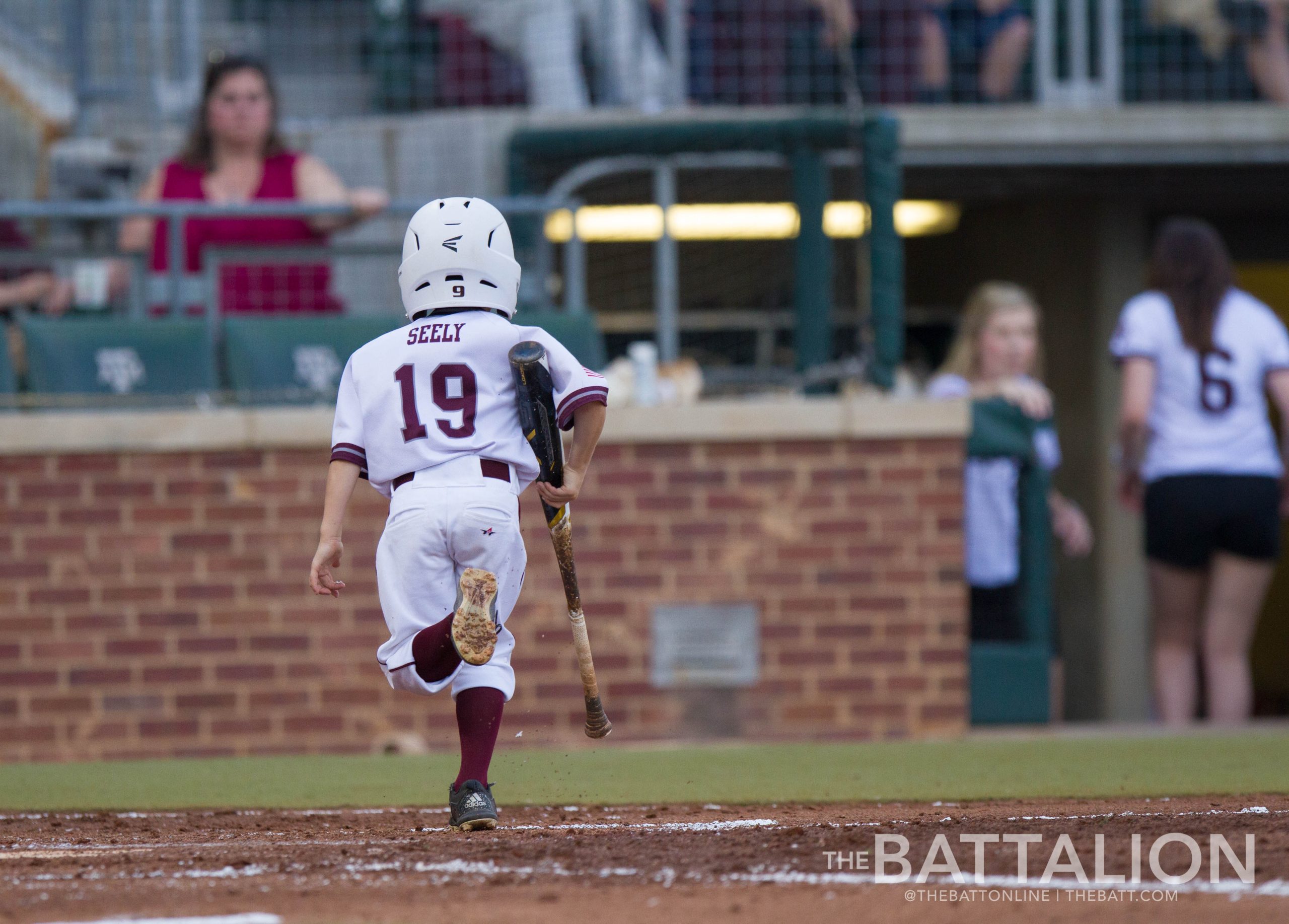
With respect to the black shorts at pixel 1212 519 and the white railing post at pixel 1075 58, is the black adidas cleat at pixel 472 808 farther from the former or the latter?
the white railing post at pixel 1075 58

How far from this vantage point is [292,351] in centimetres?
812

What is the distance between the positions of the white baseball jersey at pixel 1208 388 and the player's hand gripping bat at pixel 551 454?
3809 mm

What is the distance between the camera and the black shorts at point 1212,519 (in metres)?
7.64

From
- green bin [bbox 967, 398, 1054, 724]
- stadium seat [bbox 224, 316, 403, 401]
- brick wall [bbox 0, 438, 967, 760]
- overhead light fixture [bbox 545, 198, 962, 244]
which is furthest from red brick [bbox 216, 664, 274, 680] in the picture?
green bin [bbox 967, 398, 1054, 724]

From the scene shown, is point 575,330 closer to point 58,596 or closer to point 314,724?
point 314,724

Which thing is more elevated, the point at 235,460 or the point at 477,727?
the point at 235,460

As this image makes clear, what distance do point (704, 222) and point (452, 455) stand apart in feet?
15.4

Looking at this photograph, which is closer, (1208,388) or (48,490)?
(1208,388)

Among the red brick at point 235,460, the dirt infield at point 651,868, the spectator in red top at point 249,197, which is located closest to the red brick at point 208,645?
the red brick at point 235,460

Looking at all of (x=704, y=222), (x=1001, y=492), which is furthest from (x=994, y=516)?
(x=704, y=222)

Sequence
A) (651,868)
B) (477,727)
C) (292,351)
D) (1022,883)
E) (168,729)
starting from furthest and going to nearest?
(292,351), (168,729), (477,727), (651,868), (1022,883)

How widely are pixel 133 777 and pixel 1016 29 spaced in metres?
6.50

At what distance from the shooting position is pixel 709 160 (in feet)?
29.7

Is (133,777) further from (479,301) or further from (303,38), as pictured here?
(303,38)
